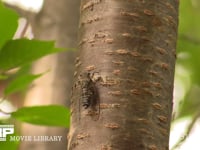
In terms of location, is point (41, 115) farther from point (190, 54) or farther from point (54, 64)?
Result: point (190, 54)

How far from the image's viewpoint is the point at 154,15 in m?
0.51

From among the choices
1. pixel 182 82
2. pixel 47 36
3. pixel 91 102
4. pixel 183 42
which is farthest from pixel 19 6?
pixel 91 102

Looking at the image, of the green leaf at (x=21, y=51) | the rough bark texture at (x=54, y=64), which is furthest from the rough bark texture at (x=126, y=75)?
the rough bark texture at (x=54, y=64)

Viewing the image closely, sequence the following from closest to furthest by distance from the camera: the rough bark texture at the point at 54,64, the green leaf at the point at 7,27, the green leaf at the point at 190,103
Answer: the green leaf at the point at 7,27
the rough bark texture at the point at 54,64
the green leaf at the point at 190,103

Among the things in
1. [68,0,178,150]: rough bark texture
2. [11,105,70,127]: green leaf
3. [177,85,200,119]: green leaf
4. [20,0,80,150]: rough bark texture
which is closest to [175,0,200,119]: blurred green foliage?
[177,85,200,119]: green leaf

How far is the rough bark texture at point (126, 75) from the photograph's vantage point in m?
0.47

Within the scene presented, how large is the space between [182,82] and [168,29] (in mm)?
1309

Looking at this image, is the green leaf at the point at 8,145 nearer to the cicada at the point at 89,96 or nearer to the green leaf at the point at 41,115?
the green leaf at the point at 41,115

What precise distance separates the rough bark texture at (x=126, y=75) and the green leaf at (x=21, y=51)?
15 centimetres

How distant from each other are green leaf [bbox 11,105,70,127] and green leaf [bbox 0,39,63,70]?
0.23 feet

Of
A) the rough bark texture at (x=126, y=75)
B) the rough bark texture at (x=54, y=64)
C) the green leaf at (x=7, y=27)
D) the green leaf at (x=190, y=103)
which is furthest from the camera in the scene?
the green leaf at (x=190, y=103)

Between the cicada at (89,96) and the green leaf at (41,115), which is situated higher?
the cicada at (89,96)

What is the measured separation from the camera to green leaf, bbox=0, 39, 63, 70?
646 millimetres

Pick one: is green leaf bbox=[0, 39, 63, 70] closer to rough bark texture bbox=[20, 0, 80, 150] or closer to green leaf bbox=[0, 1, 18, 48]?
green leaf bbox=[0, 1, 18, 48]
